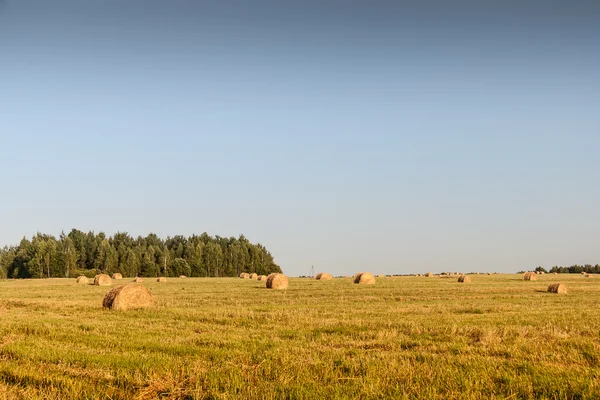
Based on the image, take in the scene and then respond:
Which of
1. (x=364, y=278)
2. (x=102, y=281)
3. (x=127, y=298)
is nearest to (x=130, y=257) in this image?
(x=102, y=281)

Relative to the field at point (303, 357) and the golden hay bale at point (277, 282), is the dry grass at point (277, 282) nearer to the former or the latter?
the golden hay bale at point (277, 282)

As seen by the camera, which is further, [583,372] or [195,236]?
[195,236]

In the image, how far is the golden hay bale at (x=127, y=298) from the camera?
20453 millimetres

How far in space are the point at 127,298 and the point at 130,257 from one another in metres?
93.1

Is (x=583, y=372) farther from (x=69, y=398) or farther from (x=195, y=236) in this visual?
(x=195, y=236)

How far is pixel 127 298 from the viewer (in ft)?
68.4

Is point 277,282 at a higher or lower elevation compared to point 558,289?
higher

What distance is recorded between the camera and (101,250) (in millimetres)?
108062

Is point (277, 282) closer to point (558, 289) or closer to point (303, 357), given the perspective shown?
point (558, 289)

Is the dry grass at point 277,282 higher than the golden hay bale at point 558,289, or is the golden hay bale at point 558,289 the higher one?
the dry grass at point 277,282

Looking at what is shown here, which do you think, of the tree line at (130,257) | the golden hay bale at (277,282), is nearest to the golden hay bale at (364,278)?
the golden hay bale at (277,282)

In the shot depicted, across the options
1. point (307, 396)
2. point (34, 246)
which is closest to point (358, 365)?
point (307, 396)

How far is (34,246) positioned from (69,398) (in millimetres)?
105000

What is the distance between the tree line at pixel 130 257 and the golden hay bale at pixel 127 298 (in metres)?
69.3
